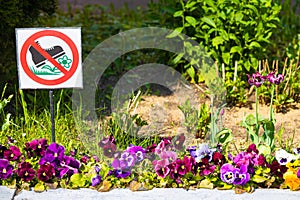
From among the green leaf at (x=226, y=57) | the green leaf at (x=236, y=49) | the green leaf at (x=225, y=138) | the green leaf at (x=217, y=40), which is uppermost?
the green leaf at (x=217, y=40)

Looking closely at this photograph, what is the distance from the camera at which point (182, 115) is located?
4344mm

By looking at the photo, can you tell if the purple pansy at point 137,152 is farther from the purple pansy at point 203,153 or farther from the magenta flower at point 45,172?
the magenta flower at point 45,172

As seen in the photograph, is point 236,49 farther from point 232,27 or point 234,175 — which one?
point 234,175

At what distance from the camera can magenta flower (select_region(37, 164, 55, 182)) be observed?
317cm

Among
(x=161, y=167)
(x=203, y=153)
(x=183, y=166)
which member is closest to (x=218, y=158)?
(x=203, y=153)

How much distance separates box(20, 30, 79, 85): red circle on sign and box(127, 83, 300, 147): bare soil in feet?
3.09

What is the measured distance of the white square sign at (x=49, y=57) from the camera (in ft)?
10.4

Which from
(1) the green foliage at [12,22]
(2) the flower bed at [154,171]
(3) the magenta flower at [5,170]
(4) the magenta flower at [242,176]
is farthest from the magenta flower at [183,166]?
(1) the green foliage at [12,22]

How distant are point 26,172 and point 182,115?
1479mm

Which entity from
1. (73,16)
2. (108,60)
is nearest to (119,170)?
(108,60)

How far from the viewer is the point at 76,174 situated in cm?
320

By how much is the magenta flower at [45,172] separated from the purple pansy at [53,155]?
0.03 meters

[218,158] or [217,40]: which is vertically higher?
[217,40]

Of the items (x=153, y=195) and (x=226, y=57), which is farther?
(x=226, y=57)
